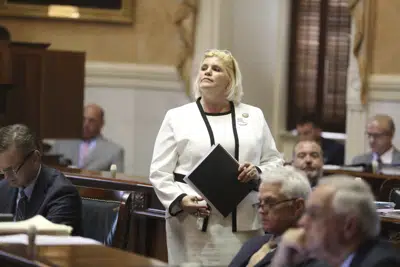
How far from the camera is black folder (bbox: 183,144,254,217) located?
5.06 m

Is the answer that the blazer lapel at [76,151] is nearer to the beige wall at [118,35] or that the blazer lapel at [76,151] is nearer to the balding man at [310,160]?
the beige wall at [118,35]

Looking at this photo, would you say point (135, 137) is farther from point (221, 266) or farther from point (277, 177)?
point (277, 177)

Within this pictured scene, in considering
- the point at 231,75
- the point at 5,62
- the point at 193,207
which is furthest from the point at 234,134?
the point at 5,62

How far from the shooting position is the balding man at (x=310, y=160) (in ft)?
23.9

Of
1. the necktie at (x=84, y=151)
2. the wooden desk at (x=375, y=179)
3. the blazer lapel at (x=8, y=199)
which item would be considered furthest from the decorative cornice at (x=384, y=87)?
the blazer lapel at (x=8, y=199)

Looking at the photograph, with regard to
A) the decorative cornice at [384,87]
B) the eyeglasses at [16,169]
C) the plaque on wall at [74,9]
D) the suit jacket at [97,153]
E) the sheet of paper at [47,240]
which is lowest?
the suit jacket at [97,153]

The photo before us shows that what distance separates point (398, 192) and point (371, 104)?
3738 millimetres

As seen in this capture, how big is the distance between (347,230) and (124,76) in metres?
7.80

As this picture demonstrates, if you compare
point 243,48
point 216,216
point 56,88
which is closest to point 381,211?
point 216,216

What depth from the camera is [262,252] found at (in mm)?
4262

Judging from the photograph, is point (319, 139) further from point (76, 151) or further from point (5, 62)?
point (5, 62)

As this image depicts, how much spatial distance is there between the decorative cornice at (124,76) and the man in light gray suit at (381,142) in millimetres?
2489

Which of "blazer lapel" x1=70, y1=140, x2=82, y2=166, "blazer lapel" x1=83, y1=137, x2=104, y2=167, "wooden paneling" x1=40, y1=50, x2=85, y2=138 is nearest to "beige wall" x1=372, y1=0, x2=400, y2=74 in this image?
"blazer lapel" x1=83, y1=137, x2=104, y2=167

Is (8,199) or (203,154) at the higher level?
(203,154)
